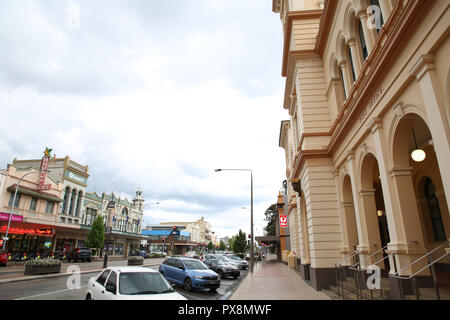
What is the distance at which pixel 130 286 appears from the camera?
6852mm

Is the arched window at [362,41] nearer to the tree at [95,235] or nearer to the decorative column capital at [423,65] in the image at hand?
the decorative column capital at [423,65]

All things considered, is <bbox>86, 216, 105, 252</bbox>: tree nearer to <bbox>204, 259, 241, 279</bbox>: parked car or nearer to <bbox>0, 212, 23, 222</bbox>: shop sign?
<bbox>0, 212, 23, 222</bbox>: shop sign

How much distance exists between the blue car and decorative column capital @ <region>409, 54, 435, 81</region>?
1166 centimetres

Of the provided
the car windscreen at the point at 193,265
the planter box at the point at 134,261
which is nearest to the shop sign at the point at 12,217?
the planter box at the point at 134,261

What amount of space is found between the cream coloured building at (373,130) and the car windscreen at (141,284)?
6.11 metres

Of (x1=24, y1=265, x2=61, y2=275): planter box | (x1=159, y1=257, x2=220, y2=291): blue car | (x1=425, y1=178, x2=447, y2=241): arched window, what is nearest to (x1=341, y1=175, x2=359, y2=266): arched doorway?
A: (x1=425, y1=178, x2=447, y2=241): arched window

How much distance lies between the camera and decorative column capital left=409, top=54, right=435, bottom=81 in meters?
6.06

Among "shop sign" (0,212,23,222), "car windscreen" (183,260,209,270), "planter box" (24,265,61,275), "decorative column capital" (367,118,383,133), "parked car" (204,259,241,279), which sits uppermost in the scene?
"decorative column capital" (367,118,383,133)

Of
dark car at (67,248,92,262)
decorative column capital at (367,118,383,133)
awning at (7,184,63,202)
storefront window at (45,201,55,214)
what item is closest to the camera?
decorative column capital at (367,118,383,133)

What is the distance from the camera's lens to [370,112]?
940 centimetres

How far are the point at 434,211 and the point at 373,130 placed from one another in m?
5.46

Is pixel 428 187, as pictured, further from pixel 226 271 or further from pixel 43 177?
pixel 43 177

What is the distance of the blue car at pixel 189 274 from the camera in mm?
13203
